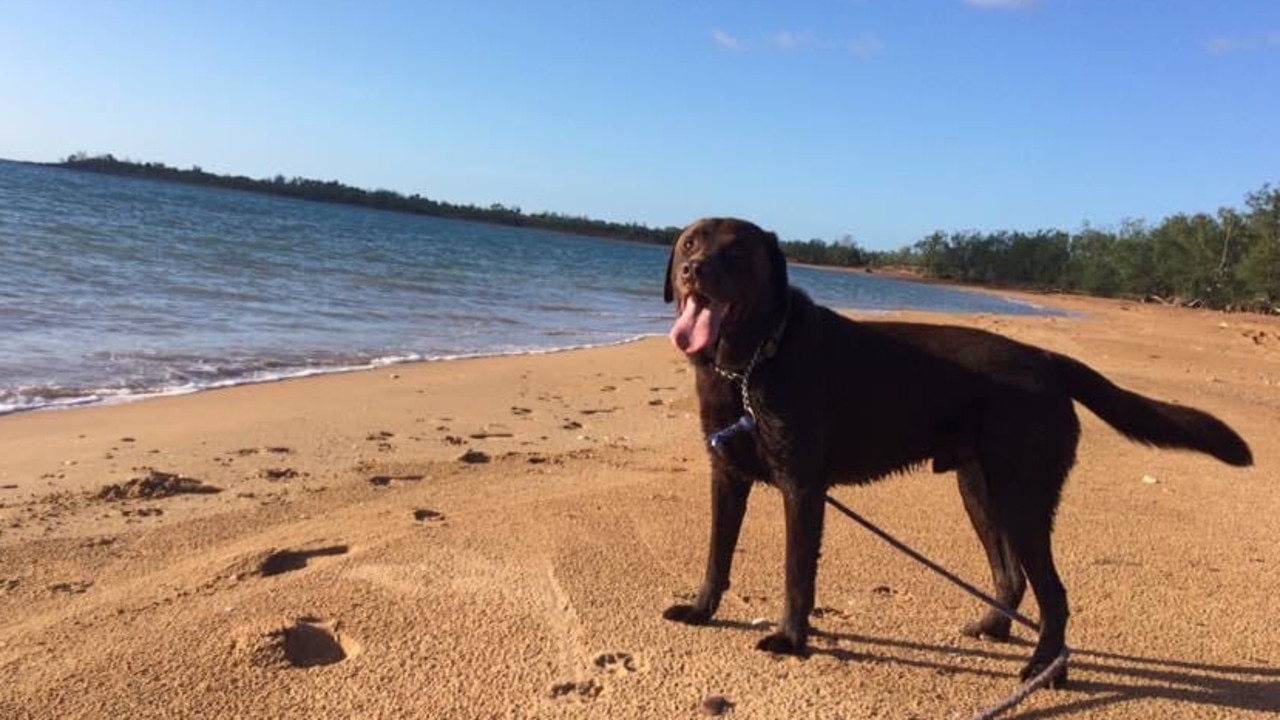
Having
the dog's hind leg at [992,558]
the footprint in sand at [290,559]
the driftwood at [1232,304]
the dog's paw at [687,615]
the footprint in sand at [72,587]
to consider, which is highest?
the driftwood at [1232,304]

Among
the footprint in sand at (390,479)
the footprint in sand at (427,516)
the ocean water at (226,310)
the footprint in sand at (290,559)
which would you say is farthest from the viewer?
the ocean water at (226,310)

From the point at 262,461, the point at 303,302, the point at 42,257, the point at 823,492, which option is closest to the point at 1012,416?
the point at 823,492

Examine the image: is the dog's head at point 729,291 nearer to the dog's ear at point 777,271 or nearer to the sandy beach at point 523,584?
the dog's ear at point 777,271

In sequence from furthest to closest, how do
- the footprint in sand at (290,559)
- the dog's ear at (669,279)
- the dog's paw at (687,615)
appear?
the footprint in sand at (290,559), the dog's ear at (669,279), the dog's paw at (687,615)

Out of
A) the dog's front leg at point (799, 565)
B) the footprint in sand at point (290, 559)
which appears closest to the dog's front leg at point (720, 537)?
the dog's front leg at point (799, 565)

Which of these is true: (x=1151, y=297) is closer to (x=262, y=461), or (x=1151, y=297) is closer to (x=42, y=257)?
(x=42, y=257)

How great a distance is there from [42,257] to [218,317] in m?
6.10

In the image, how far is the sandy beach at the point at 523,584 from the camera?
3152 mm

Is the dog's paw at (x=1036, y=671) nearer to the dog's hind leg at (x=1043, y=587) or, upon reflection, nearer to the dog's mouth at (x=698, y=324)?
the dog's hind leg at (x=1043, y=587)

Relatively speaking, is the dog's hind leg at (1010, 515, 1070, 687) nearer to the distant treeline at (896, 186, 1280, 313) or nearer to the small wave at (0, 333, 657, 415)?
the small wave at (0, 333, 657, 415)

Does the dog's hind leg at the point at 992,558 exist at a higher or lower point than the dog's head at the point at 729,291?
lower

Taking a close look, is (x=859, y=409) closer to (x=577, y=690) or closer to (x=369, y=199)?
(x=577, y=690)

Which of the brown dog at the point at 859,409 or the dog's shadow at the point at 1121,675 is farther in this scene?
the brown dog at the point at 859,409

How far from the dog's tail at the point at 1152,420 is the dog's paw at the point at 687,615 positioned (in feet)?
5.15
